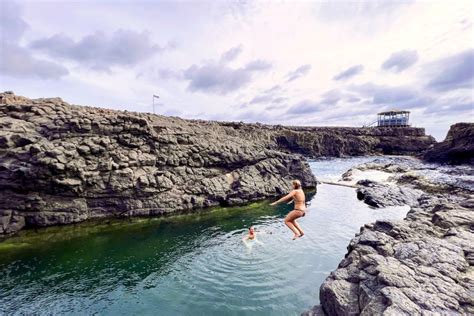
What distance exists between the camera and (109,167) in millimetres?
30172

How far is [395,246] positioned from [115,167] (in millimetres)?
27194

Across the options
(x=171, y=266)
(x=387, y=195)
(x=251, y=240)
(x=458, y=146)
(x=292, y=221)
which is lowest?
(x=171, y=266)

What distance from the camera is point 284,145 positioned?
393 ft

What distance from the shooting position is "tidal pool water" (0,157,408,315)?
50.2 feet

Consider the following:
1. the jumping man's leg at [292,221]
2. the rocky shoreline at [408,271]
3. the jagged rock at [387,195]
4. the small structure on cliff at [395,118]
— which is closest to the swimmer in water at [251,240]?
the jumping man's leg at [292,221]

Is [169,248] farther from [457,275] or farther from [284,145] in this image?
[284,145]

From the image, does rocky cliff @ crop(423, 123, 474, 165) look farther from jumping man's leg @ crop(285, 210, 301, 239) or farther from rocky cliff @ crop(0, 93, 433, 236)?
jumping man's leg @ crop(285, 210, 301, 239)

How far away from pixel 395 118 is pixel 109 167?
133537mm

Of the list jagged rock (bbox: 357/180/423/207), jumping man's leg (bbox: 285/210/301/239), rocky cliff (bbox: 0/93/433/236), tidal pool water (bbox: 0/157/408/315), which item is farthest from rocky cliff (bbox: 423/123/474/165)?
jumping man's leg (bbox: 285/210/301/239)

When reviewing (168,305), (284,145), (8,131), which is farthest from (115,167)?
(284,145)

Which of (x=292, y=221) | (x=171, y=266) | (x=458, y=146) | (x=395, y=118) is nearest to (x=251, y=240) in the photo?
(x=171, y=266)

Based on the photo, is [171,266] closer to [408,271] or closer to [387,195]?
[408,271]

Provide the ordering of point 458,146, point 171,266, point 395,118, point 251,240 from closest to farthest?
point 171,266 < point 251,240 < point 458,146 < point 395,118

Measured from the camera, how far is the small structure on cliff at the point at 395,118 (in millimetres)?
126688
